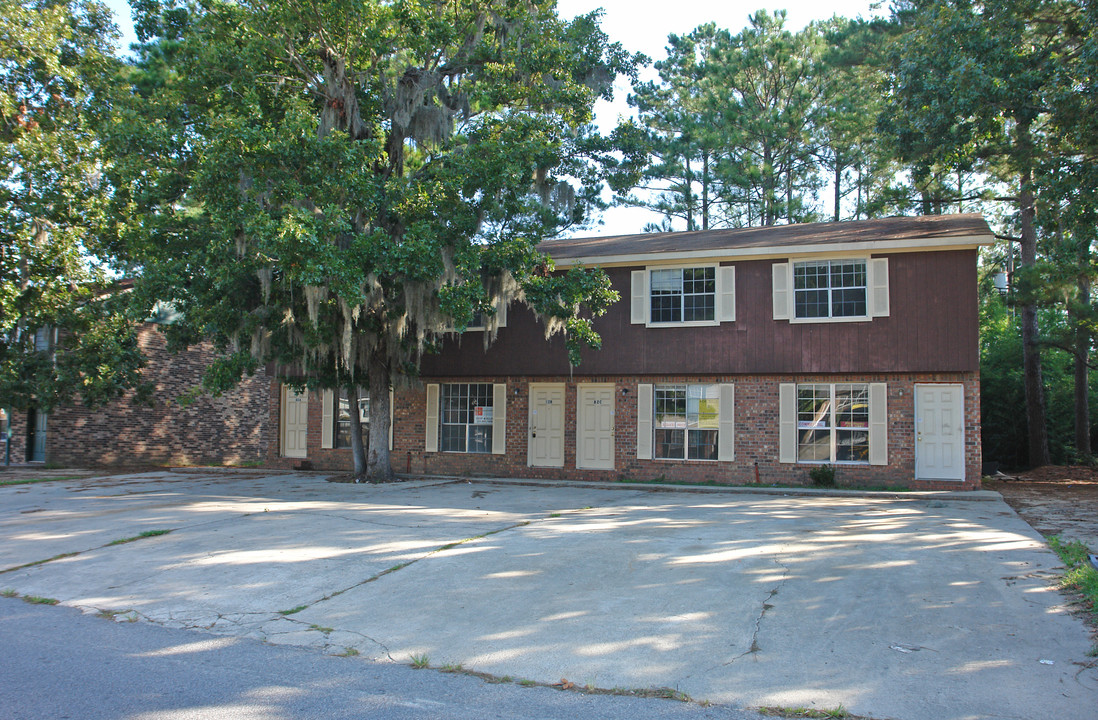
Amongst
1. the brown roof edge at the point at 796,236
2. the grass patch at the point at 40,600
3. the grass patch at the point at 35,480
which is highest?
the brown roof edge at the point at 796,236

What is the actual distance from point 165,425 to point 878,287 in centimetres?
2063

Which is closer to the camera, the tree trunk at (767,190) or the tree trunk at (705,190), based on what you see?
the tree trunk at (767,190)

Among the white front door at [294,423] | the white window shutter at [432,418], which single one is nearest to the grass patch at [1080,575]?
the white window shutter at [432,418]

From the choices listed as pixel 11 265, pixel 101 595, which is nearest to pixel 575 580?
pixel 101 595

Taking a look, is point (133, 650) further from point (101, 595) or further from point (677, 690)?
point (677, 690)

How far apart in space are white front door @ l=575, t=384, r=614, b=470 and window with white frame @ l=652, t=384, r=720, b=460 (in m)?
1.08

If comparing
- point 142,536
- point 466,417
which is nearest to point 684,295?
point 466,417

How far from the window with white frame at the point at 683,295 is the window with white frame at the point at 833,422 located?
2.65m

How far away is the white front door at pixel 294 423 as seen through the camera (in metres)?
20.4

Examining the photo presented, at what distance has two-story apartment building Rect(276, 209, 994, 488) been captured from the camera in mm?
15055

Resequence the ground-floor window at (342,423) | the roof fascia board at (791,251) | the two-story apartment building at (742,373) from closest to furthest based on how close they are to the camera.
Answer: the roof fascia board at (791,251) < the two-story apartment building at (742,373) < the ground-floor window at (342,423)

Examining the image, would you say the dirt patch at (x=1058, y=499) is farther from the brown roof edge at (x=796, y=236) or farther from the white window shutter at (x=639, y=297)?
the white window shutter at (x=639, y=297)

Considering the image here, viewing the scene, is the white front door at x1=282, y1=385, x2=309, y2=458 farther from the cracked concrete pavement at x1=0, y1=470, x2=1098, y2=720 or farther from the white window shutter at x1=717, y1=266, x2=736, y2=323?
the white window shutter at x1=717, y1=266, x2=736, y2=323

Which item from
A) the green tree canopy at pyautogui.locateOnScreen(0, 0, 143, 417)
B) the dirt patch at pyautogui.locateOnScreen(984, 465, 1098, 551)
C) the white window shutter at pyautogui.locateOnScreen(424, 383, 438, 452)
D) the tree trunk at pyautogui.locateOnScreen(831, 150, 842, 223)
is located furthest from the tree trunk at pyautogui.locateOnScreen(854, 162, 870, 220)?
the green tree canopy at pyautogui.locateOnScreen(0, 0, 143, 417)
